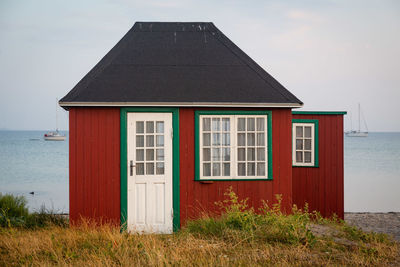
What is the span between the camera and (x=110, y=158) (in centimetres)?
841

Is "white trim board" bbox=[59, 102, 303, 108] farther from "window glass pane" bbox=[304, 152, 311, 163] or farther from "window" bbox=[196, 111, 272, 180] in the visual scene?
"window glass pane" bbox=[304, 152, 311, 163]

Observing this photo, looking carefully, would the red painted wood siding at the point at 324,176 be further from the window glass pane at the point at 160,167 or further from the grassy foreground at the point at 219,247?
the window glass pane at the point at 160,167

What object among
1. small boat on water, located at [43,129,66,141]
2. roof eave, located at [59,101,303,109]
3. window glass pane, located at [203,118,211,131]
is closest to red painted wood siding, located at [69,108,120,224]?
roof eave, located at [59,101,303,109]

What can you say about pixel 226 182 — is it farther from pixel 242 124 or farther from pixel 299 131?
pixel 299 131

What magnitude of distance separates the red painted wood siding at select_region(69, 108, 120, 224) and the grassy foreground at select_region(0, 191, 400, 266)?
0.69 metres

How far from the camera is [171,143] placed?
27.9 feet

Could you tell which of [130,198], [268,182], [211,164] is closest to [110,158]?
[130,198]

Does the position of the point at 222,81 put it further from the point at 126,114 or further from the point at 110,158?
the point at 110,158

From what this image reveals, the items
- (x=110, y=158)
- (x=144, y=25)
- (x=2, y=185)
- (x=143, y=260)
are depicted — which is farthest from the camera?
(x=2, y=185)

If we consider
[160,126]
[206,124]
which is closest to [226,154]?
[206,124]

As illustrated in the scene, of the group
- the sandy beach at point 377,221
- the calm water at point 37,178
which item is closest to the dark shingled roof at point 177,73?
the sandy beach at point 377,221

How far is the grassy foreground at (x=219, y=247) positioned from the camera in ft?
19.3

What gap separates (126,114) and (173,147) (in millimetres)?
1228

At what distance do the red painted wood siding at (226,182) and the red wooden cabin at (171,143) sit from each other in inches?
0.9
